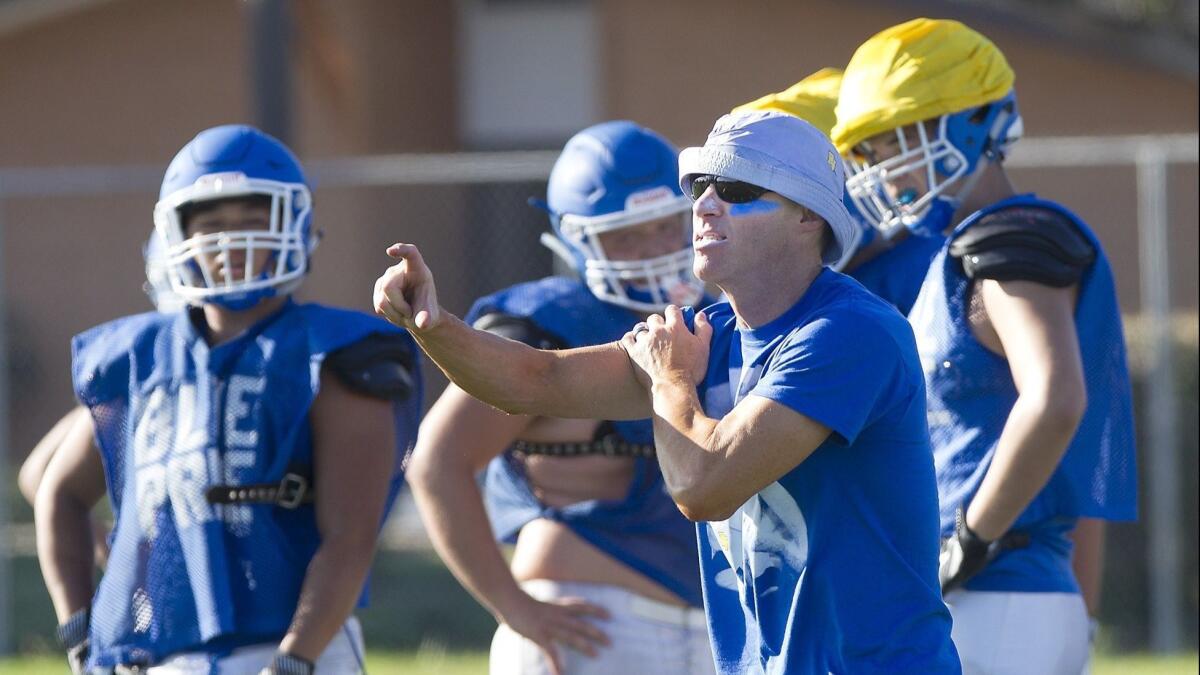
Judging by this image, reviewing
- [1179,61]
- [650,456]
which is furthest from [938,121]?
[1179,61]

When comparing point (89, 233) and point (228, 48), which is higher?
point (228, 48)

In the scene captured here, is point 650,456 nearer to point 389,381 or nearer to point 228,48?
point 389,381

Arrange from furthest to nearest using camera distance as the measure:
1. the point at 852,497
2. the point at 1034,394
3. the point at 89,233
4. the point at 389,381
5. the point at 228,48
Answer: the point at 228,48, the point at 89,233, the point at 389,381, the point at 1034,394, the point at 852,497

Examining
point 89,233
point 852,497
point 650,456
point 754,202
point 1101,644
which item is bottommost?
point 1101,644

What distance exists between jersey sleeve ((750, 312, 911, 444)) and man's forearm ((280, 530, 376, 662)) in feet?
4.50

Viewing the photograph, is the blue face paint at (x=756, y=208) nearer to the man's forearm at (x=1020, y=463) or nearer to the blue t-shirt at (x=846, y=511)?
the blue t-shirt at (x=846, y=511)

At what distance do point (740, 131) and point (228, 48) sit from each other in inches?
484

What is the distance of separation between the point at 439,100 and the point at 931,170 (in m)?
12.9

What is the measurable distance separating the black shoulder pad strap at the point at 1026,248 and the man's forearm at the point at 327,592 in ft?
4.70

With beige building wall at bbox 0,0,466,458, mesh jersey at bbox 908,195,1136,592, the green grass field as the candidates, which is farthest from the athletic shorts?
beige building wall at bbox 0,0,466,458

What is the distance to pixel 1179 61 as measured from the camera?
1334 centimetres

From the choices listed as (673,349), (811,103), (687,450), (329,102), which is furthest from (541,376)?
(329,102)

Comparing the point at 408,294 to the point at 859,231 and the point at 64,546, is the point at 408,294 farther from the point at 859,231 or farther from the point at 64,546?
the point at 64,546

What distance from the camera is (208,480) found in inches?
156
